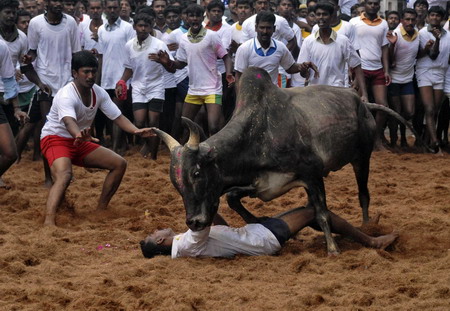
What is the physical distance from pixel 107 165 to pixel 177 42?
4198 mm

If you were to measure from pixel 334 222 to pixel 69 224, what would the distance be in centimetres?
268

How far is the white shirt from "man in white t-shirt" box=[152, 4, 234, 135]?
608mm

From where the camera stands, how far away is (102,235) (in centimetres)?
802

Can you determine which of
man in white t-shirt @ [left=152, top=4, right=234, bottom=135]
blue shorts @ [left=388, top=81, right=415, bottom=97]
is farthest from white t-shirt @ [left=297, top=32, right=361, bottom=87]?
blue shorts @ [left=388, top=81, right=415, bottom=97]

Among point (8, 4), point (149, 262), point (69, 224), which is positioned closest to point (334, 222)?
point (149, 262)

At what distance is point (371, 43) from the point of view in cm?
1274

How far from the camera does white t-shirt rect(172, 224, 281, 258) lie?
22.7 ft

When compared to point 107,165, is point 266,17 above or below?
above

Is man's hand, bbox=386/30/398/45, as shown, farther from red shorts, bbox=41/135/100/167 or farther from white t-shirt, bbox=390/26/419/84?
red shorts, bbox=41/135/100/167

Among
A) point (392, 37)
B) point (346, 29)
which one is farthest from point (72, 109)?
point (392, 37)

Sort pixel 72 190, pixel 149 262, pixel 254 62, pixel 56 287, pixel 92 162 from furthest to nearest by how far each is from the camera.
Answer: pixel 254 62
pixel 72 190
pixel 92 162
pixel 149 262
pixel 56 287

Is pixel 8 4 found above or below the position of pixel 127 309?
above

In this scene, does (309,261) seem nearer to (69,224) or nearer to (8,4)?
(69,224)

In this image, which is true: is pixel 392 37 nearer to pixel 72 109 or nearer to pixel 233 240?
pixel 72 109
